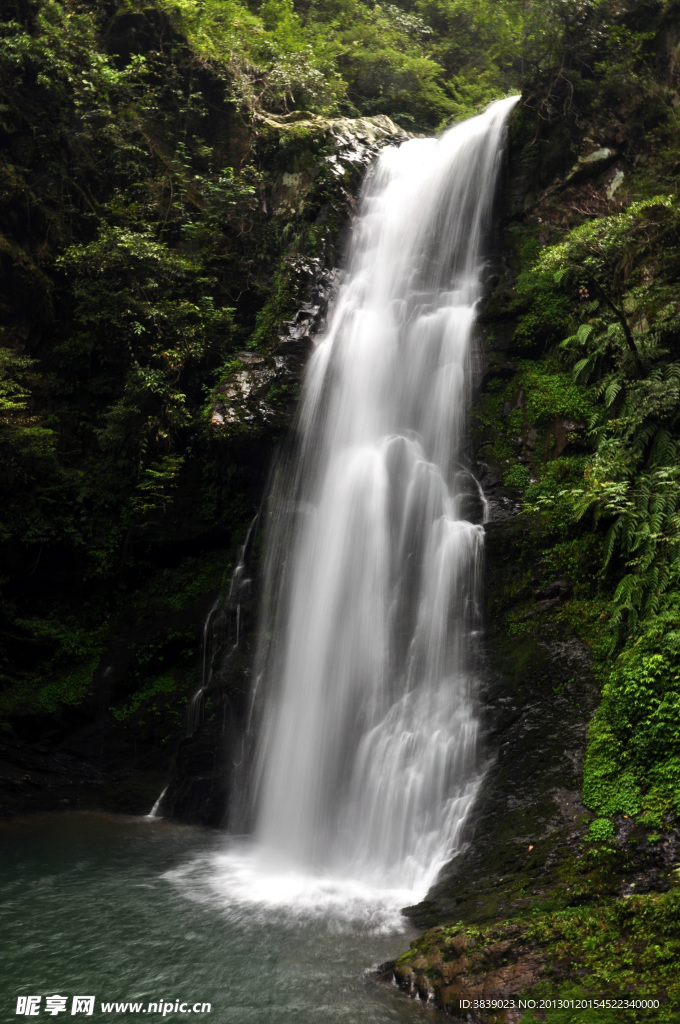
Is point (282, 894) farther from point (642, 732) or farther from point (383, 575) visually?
point (642, 732)

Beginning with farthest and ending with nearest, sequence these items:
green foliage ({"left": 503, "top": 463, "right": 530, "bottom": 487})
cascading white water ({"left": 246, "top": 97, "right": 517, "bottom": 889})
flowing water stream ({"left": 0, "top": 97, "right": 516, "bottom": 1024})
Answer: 1. green foliage ({"left": 503, "top": 463, "right": 530, "bottom": 487})
2. cascading white water ({"left": 246, "top": 97, "right": 517, "bottom": 889})
3. flowing water stream ({"left": 0, "top": 97, "right": 516, "bottom": 1024})

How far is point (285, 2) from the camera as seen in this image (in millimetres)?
19922

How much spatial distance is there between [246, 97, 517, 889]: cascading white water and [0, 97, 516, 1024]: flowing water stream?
0.03 meters

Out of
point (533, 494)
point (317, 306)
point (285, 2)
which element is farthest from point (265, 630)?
point (285, 2)

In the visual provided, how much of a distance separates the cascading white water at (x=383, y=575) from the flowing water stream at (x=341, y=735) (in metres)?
0.03

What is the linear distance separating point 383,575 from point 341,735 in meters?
2.46

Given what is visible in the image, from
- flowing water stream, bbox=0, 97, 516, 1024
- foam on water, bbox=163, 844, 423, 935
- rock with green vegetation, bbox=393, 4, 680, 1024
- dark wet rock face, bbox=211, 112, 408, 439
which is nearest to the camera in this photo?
rock with green vegetation, bbox=393, 4, 680, 1024

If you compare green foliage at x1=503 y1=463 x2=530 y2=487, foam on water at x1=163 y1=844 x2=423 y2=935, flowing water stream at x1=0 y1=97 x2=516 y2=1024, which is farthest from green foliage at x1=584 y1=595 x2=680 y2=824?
green foliage at x1=503 y1=463 x2=530 y2=487

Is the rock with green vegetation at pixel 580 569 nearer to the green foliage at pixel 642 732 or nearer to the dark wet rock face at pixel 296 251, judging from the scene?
the green foliage at pixel 642 732

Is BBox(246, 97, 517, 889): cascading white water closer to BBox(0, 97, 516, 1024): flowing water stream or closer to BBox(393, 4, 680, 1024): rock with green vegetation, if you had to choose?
BBox(0, 97, 516, 1024): flowing water stream

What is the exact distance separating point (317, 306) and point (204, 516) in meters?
5.02

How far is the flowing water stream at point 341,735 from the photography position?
649cm

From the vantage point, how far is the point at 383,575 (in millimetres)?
10406

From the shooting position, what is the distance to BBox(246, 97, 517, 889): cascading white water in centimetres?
848
